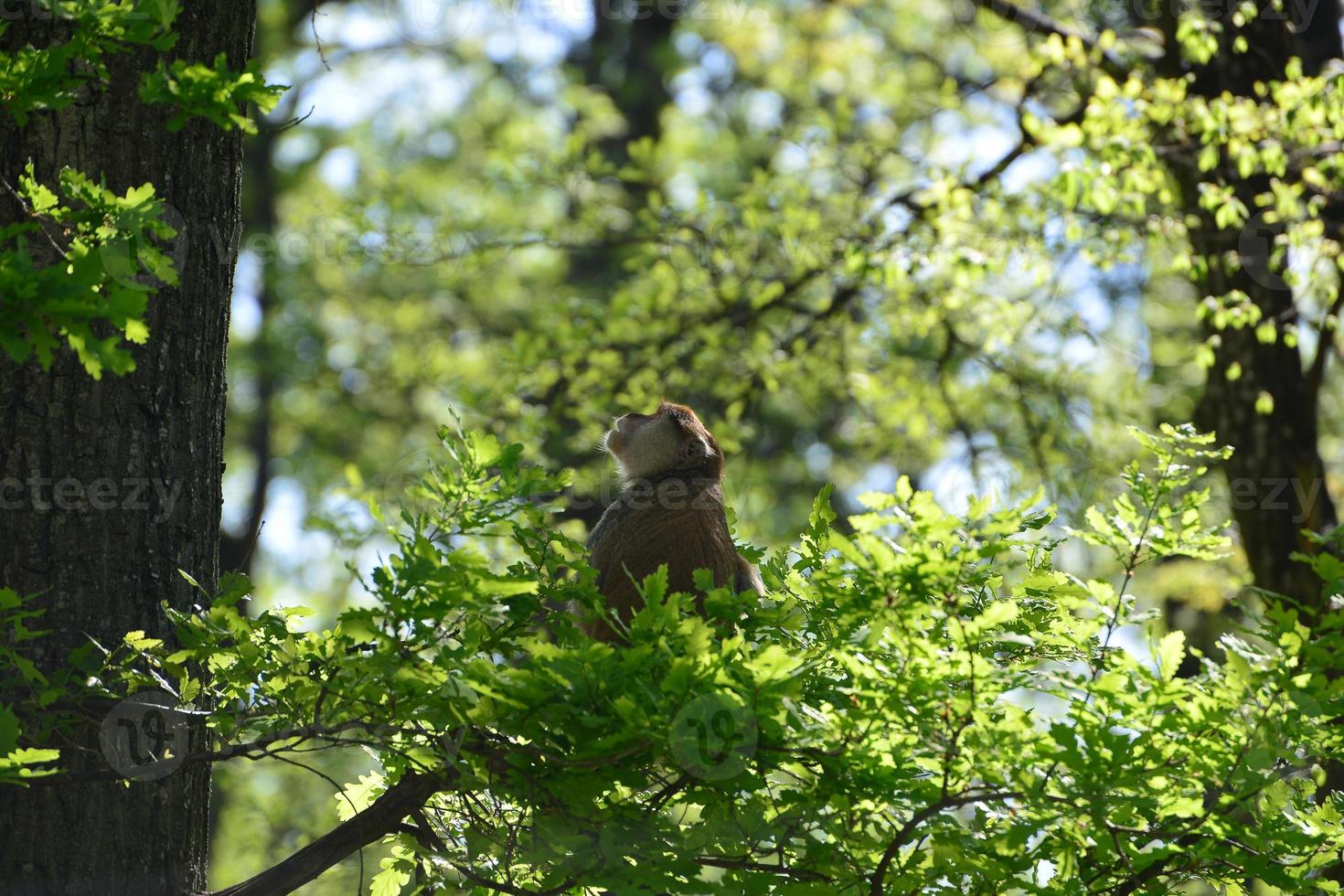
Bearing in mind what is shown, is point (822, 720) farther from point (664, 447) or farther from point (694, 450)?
point (664, 447)

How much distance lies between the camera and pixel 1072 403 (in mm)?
9773

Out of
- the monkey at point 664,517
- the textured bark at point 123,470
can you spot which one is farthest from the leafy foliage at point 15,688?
the monkey at point 664,517

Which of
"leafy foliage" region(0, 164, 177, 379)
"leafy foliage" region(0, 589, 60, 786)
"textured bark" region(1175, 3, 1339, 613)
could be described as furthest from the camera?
"textured bark" region(1175, 3, 1339, 613)

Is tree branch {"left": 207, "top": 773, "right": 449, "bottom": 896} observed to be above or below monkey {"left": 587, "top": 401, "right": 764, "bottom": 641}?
below

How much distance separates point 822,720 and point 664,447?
9.87ft

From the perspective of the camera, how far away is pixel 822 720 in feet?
8.81

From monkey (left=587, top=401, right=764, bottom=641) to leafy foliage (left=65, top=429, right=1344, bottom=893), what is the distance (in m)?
1.49

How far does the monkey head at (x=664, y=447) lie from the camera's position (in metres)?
5.50

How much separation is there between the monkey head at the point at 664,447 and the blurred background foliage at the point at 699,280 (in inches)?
36.2

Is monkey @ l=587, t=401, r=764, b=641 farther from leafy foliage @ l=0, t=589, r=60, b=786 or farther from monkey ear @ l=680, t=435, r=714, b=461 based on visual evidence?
leafy foliage @ l=0, t=589, r=60, b=786

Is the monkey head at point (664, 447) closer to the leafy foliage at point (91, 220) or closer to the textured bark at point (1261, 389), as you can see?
the leafy foliage at point (91, 220)

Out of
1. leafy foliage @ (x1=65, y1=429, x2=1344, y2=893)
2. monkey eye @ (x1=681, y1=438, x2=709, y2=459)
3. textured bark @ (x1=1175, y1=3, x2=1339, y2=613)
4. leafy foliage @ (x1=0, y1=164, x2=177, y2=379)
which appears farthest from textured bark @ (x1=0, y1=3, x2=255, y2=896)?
textured bark @ (x1=1175, y1=3, x2=1339, y2=613)

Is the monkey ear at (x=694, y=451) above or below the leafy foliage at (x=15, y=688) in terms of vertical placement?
above

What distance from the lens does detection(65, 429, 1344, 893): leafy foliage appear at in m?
2.48
